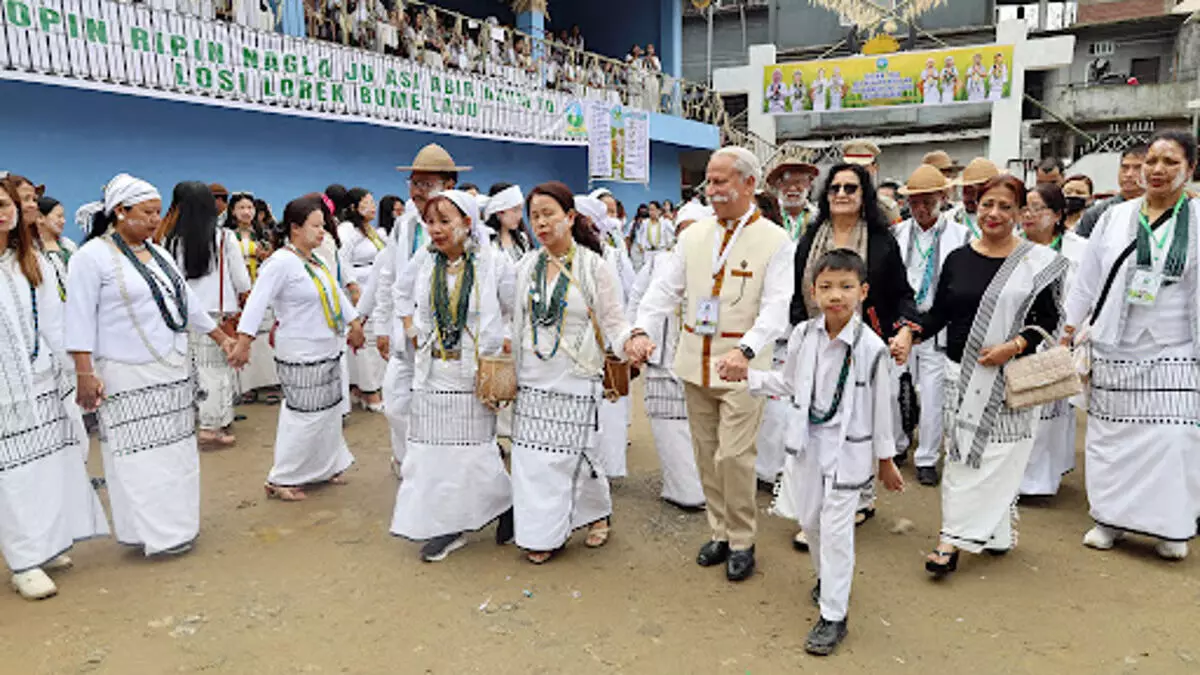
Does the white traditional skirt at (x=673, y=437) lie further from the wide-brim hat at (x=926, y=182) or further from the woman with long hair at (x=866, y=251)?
the wide-brim hat at (x=926, y=182)

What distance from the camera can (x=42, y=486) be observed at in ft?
12.4

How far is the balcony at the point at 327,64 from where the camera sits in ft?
25.7

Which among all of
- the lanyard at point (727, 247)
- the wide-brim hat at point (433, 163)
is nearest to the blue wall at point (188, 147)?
the wide-brim hat at point (433, 163)

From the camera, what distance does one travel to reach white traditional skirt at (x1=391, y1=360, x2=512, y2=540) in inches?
159

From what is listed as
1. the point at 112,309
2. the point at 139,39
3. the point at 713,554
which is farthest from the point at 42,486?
the point at 139,39

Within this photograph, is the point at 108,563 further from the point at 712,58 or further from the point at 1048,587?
the point at 712,58

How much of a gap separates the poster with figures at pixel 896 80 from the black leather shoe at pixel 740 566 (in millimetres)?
21493

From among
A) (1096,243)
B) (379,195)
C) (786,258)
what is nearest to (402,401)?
(786,258)

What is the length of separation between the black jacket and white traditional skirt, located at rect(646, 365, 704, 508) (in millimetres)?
1061

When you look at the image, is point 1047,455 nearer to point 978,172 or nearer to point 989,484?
point 989,484

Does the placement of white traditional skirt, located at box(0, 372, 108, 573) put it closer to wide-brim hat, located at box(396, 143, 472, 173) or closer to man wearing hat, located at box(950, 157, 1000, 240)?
wide-brim hat, located at box(396, 143, 472, 173)

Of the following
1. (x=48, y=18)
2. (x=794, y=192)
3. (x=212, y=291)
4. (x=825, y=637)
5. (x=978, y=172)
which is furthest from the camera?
(x=48, y=18)

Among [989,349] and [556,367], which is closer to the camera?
[989,349]

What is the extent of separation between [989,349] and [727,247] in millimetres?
1294
